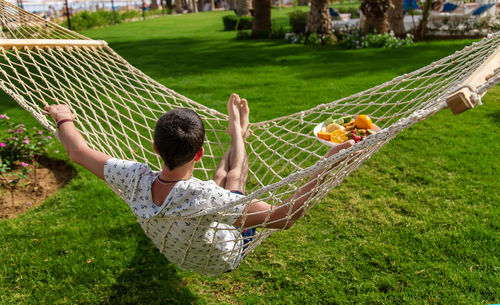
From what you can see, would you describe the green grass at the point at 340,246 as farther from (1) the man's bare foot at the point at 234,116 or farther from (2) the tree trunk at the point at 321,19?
(2) the tree trunk at the point at 321,19

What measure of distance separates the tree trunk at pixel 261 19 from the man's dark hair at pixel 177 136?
824 cm

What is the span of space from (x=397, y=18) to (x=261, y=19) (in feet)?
9.86

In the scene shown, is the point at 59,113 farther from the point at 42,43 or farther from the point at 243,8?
the point at 243,8

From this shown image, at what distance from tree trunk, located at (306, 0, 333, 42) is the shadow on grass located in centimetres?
634

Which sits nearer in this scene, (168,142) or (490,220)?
(168,142)

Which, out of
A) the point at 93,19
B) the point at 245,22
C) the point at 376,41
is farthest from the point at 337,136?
the point at 93,19

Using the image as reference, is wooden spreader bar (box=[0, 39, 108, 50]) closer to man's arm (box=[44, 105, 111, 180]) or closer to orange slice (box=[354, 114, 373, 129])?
man's arm (box=[44, 105, 111, 180])

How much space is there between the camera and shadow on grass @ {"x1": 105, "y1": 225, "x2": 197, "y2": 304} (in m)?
1.75

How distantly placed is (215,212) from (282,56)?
5760mm

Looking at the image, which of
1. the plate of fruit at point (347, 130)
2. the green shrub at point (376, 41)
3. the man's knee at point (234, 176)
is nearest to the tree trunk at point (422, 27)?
the green shrub at point (376, 41)

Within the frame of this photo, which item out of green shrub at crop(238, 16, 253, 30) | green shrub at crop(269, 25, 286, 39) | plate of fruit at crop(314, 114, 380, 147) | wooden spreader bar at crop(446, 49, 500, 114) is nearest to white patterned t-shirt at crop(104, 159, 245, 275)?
wooden spreader bar at crop(446, 49, 500, 114)

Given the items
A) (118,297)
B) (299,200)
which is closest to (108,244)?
(118,297)

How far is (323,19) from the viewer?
7.49 meters

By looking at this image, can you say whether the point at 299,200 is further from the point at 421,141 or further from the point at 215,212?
the point at 421,141
